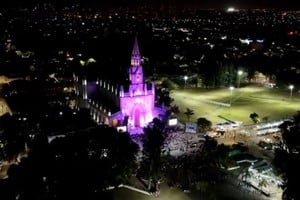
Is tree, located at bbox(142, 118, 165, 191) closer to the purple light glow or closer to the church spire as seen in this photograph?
the purple light glow

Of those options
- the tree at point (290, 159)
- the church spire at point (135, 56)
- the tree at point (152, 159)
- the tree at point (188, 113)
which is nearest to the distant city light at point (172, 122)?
the tree at point (188, 113)

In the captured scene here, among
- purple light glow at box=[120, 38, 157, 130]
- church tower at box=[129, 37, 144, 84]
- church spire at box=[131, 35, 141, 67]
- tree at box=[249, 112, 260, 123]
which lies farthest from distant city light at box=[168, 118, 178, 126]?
tree at box=[249, 112, 260, 123]

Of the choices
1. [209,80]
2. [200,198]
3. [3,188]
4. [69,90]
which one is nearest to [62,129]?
[3,188]

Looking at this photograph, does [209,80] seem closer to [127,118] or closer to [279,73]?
[279,73]

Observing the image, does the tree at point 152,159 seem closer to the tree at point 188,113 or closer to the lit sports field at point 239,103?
the tree at point 188,113

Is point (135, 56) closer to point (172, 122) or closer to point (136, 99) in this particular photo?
point (136, 99)

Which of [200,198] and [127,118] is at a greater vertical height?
[127,118]
